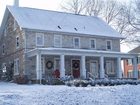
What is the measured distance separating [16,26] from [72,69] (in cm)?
762

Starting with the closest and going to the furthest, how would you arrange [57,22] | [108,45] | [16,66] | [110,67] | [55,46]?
1. [55,46]
2. [16,66]
3. [57,22]
4. [110,67]
5. [108,45]

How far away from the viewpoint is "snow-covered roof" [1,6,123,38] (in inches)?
1344

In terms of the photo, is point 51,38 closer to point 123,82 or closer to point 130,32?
point 123,82

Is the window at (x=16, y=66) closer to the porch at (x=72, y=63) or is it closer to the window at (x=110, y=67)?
the porch at (x=72, y=63)

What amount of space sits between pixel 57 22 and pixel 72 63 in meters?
5.01

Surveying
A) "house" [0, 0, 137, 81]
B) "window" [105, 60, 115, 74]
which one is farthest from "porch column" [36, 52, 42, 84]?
"window" [105, 60, 115, 74]

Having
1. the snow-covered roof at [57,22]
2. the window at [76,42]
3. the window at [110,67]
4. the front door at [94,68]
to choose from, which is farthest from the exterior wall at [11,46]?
the window at [110,67]

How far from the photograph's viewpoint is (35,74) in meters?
32.4

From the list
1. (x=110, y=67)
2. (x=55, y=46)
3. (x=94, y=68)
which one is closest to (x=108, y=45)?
(x=110, y=67)

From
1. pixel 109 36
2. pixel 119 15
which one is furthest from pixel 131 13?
pixel 109 36

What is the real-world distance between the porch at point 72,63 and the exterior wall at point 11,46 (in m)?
1.88

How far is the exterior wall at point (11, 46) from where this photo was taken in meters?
33.5

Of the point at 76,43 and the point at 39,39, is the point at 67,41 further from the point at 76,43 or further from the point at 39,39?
the point at 39,39

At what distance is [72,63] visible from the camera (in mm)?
35094
